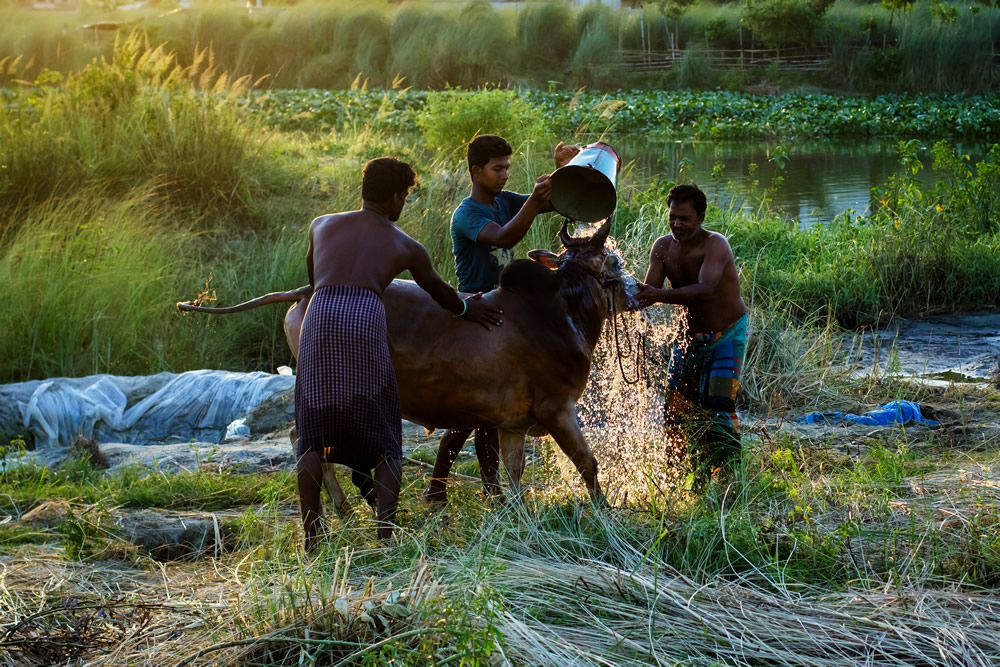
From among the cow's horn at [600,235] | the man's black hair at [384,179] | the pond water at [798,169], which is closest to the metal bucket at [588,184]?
the cow's horn at [600,235]

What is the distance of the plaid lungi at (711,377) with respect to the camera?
5.16 meters

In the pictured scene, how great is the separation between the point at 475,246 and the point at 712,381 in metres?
1.38

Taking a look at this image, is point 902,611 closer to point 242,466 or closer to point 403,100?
point 242,466

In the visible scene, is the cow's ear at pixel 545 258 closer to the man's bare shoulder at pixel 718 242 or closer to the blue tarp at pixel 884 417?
the man's bare shoulder at pixel 718 242

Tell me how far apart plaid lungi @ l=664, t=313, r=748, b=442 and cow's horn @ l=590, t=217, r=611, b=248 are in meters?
0.89

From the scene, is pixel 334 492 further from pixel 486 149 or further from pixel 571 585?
pixel 486 149

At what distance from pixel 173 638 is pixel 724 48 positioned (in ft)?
107

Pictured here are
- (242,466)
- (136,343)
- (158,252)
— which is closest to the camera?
(242,466)

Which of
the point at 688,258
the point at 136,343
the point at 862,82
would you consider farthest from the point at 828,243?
the point at 862,82

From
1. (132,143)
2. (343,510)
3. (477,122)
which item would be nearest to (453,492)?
(343,510)

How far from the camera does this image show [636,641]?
321cm

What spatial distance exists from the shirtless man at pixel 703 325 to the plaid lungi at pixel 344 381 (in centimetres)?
146

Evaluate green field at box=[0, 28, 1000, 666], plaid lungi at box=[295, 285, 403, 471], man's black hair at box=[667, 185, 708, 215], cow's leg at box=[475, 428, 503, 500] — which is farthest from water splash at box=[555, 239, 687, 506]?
plaid lungi at box=[295, 285, 403, 471]

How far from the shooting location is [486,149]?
470 centimetres
